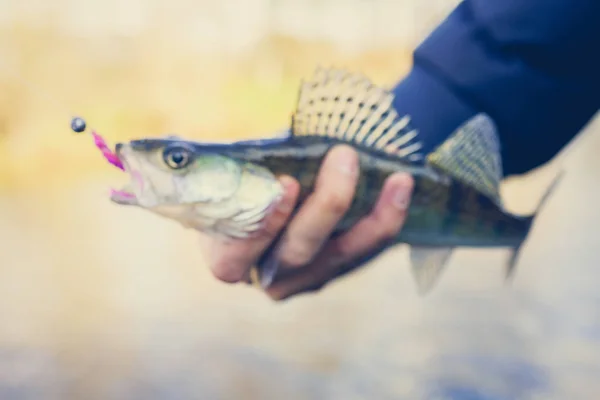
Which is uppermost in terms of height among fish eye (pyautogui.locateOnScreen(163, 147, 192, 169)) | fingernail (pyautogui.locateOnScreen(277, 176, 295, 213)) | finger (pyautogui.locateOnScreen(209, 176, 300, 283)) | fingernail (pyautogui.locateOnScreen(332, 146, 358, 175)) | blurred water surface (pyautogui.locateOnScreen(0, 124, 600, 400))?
fish eye (pyautogui.locateOnScreen(163, 147, 192, 169))

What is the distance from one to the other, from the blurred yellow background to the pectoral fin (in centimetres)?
2

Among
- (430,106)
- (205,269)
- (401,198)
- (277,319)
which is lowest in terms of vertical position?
(277,319)

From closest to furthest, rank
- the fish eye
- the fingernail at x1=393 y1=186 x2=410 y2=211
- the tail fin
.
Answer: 1. the fish eye
2. the fingernail at x1=393 y1=186 x2=410 y2=211
3. the tail fin

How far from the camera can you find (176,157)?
3.30ft

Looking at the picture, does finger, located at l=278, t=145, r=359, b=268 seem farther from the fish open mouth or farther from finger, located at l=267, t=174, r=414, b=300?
the fish open mouth

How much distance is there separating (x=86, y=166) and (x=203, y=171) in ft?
0.96

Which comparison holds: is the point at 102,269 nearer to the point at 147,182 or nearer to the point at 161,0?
the point at 147,182

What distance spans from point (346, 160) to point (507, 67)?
376 millimetres

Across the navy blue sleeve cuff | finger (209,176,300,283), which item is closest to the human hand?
finger (209,176,300,283)

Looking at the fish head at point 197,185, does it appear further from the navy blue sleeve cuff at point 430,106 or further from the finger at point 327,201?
the navy blue sleeve cuff at point 430,106

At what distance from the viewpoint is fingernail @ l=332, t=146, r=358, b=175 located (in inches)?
43.0

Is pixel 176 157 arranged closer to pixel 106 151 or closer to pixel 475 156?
pixel 106 151

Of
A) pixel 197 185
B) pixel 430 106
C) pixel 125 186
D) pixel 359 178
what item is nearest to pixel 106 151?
pixel 125 186

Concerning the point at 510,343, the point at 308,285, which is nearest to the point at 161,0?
the point at 308,285
